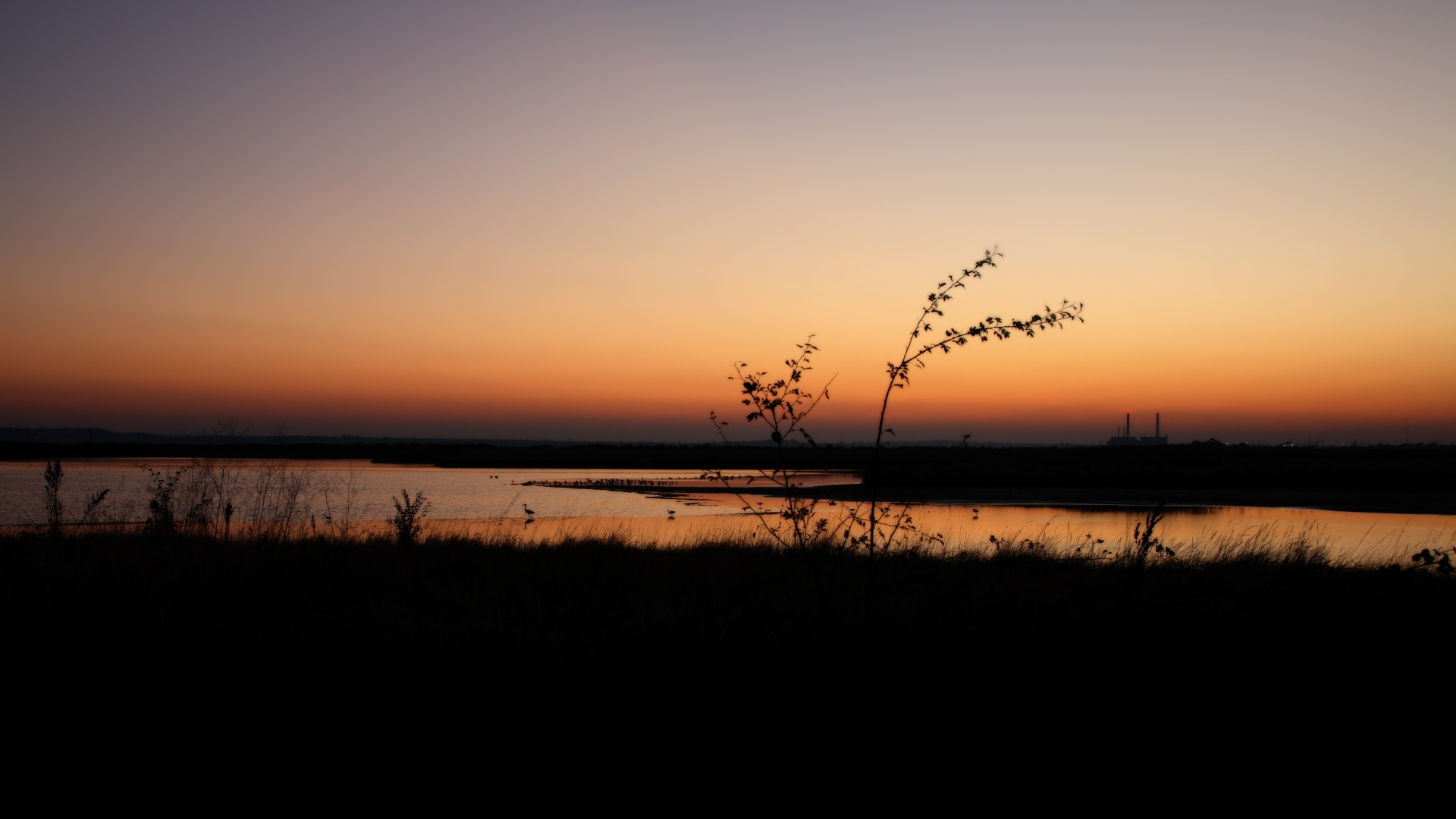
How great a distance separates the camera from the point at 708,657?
6016 millimetres

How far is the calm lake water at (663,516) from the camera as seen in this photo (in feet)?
63.3

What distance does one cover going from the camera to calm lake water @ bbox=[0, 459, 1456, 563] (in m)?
19.3

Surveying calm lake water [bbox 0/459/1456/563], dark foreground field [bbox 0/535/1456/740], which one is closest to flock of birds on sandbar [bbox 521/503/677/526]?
calm lake water [bbox 0/459/1456/563]

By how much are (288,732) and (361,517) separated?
20.5 metres

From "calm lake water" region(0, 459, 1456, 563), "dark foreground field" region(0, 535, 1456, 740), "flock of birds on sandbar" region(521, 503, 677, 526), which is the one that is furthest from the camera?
"flock of birds on sandbar" region(521, 503, 677, 526)

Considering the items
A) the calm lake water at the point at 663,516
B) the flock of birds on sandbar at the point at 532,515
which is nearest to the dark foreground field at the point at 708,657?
the calm lake water at the point at 663,516

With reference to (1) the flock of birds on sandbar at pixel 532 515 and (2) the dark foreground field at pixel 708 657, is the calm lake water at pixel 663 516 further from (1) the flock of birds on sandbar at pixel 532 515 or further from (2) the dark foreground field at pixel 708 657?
(2) the dark foreground field at pixel 708 657

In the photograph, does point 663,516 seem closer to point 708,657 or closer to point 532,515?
point 532,515

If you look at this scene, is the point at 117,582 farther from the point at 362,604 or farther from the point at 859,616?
the point at 859,616

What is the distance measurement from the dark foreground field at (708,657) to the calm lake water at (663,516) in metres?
6.54

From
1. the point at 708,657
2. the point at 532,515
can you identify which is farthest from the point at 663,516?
the point at 708,657

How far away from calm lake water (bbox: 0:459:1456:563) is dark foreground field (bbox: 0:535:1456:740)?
6.54 m

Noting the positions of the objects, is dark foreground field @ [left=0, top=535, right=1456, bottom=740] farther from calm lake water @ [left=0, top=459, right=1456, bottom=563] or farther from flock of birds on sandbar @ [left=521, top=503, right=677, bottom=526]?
flock of birds on sandbar @ [left=521, top=503, right=677, bottom=526]

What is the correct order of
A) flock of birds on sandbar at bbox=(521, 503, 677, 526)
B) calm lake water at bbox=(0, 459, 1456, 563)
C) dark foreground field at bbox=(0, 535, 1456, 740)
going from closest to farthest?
1. dark foreground field at bbox=(0, 535, 1456, 740)
2. calm lake water at bbox=(0, 459, 1456, 563)
3. flock of birds on sandbar at bbox=(521, 503, 677, 526)
